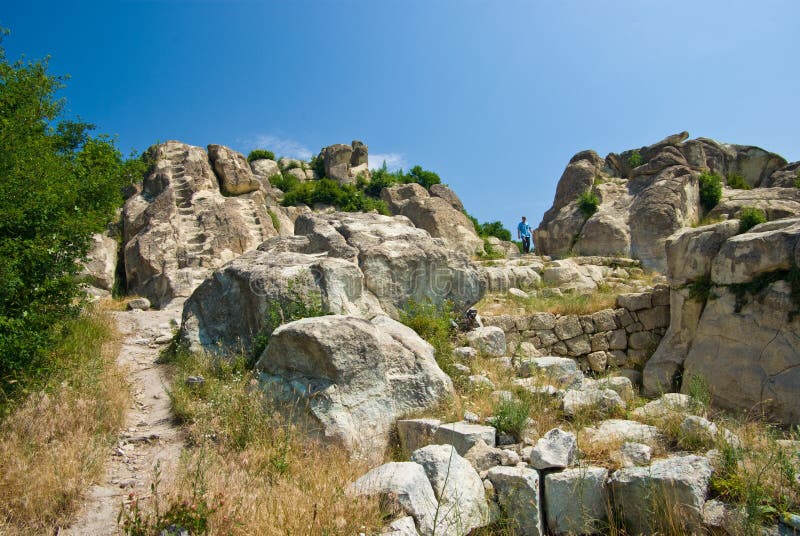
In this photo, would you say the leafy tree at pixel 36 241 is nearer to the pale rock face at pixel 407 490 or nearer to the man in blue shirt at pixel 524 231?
the pale rock face at pixel 407 490

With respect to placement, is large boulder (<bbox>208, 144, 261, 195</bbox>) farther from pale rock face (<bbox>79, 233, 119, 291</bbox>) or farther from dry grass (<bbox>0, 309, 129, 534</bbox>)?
dry grass (<bbox>0, 309, 129, 534</bbox>)

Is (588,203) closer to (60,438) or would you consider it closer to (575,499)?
(575,499)

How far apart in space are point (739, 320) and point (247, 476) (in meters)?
6.81

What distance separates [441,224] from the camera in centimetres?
1728

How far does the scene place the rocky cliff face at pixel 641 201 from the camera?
12867 mm

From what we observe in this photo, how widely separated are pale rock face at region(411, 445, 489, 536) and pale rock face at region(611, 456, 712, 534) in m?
1.01

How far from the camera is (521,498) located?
Answer: 3.47m

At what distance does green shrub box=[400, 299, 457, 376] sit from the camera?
20.3 ft

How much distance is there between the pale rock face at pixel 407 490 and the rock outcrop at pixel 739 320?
16.4ft

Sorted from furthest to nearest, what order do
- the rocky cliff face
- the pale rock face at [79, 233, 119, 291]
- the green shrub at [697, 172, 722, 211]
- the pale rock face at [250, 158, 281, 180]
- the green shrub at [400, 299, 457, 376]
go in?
1. the pale rock face at [250, 158, 281, 180]
2. the green shrub at [697, 172, 722, 211]
3. the rocky cliff face
4. the pale rock face at [79, 233, 119, 291]
5. the green shrub at [400, 299, 457, 376]

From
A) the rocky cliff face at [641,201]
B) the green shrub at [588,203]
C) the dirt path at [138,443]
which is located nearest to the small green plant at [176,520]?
the dirt path at [138,443]

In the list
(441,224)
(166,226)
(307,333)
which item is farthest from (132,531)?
(441,224)

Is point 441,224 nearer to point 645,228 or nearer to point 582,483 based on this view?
point 645,228

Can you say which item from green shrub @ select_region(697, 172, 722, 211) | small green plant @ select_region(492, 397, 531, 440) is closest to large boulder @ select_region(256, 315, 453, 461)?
small green plant @ select_region(492, 397, 531, 440)
